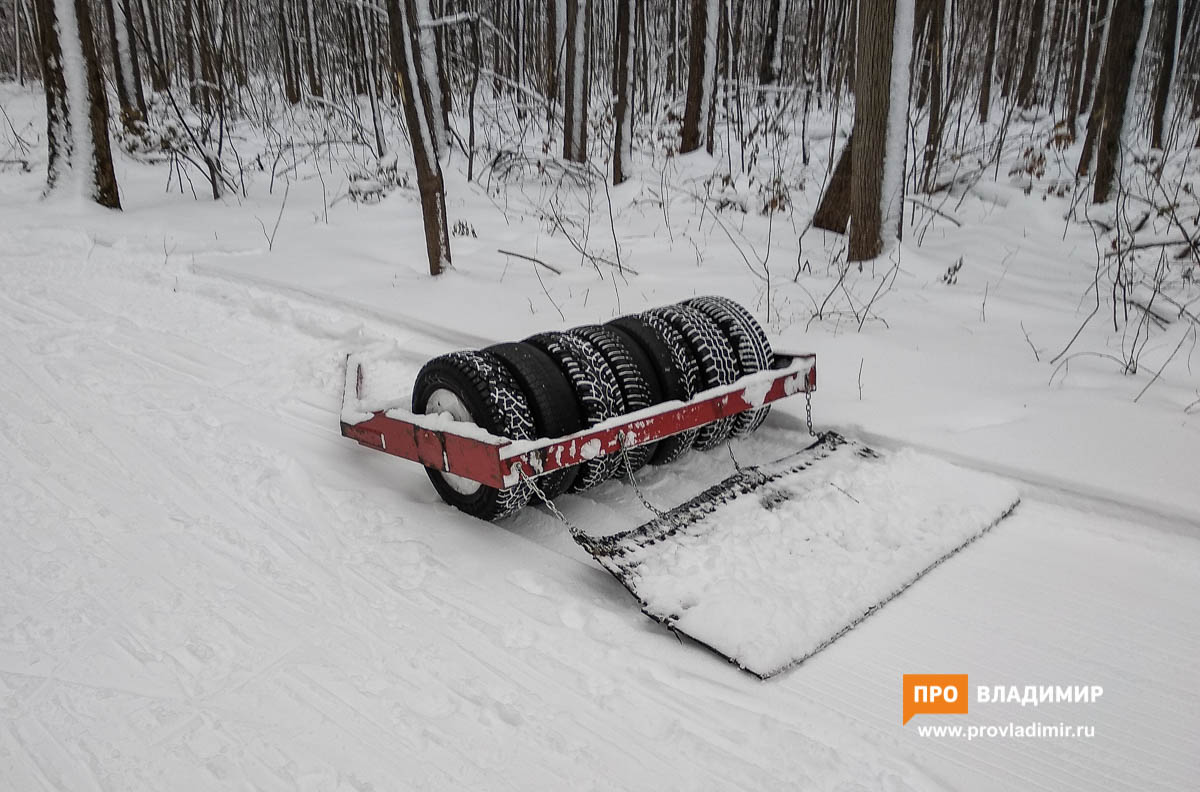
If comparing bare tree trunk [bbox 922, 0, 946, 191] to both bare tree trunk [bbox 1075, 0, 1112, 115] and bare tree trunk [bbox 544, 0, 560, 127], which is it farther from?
bare tree trunk [bbox 544, 0, 560, 127]

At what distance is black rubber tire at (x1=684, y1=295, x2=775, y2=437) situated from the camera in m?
3.84

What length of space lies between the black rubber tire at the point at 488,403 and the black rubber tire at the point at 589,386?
0.75ft

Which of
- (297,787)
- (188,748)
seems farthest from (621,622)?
(188,748)

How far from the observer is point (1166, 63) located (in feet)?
35.4

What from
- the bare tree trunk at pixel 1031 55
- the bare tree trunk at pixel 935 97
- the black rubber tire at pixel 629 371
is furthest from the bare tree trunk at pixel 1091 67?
the black rubber tire at pixel 629 371

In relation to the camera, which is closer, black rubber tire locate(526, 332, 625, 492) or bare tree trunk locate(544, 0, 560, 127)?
black rubber tire locate(526, 332, 625, 492)

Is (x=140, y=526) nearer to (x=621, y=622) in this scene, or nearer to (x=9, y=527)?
(x=9, y=527)

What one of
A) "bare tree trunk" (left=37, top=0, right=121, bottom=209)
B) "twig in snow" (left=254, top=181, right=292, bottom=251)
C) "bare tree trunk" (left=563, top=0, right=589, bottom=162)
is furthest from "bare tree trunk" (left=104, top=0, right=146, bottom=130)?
"bare tree trunk" (left=563, top=0, right=589, bottom=162)

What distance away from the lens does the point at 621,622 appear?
276 centimetres

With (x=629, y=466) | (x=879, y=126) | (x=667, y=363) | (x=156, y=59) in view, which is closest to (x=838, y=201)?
(x=879, y=126)

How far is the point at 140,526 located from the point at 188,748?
135 centimetres

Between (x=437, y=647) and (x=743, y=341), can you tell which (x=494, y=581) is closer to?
(x=437, y=647)

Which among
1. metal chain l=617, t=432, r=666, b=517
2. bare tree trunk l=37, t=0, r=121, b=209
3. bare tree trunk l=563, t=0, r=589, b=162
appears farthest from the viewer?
bare tree trunk l=563, t=0, r=589, b=162

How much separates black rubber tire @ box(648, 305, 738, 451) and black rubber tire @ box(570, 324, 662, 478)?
0.83ft
